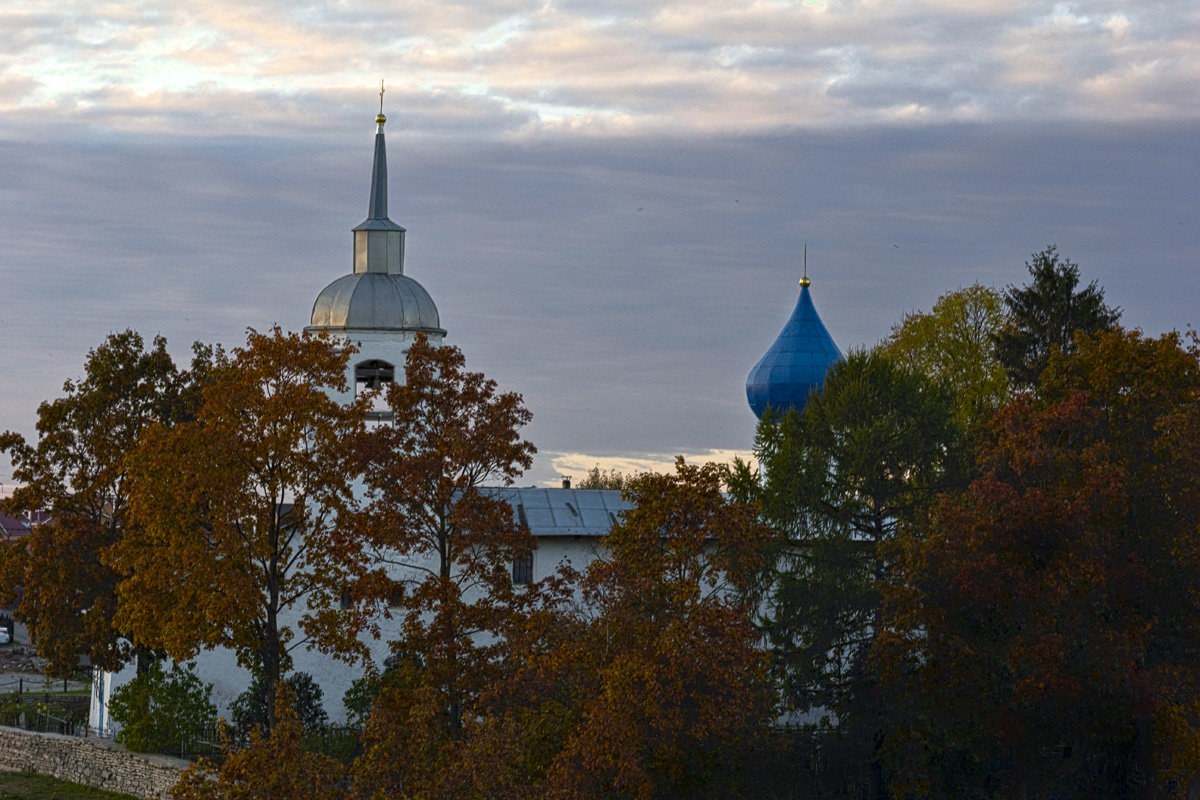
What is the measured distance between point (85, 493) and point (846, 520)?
18087 mm

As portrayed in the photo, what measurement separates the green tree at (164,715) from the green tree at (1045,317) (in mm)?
22562

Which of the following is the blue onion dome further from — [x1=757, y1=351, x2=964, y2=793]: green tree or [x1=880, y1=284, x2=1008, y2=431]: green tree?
[x1=757, y1=351, x2=964, y2=793]: green tree

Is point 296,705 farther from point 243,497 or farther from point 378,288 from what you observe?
point 378,288

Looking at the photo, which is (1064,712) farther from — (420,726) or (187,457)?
(187,457)

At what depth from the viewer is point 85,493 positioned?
36.4 m

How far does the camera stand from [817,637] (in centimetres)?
3088

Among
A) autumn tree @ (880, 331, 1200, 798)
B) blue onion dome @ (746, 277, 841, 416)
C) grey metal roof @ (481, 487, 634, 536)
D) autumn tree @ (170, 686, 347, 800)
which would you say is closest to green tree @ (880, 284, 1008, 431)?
blue onion dome @ (746, 277, 841, 416)

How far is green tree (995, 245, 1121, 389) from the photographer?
40312 millimetres

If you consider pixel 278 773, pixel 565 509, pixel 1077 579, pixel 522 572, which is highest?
pixel 565 509

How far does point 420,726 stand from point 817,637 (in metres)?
12.4

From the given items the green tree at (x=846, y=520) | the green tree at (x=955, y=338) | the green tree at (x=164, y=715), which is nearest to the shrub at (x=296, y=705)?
the green tree at (x=164, y=715)

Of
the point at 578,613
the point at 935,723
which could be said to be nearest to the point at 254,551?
the point at 578,613

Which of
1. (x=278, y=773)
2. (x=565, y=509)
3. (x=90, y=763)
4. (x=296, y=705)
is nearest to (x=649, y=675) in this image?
(x=278, y=773)

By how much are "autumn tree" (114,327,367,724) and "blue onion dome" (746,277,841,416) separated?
18.5 metres
